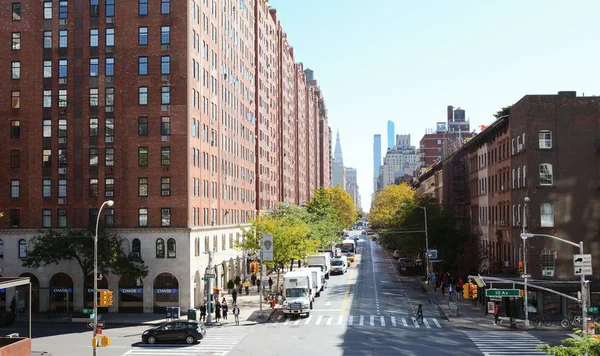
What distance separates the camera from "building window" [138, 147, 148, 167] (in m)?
61.8

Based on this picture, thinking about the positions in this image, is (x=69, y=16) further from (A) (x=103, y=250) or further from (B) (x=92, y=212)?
(A) (x=103, y=250)

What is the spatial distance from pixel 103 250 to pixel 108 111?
14024 mm

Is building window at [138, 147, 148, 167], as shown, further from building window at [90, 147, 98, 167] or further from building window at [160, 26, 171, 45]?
building window at [160, 26, 171, 45]

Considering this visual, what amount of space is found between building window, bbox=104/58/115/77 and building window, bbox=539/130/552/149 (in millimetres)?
40631

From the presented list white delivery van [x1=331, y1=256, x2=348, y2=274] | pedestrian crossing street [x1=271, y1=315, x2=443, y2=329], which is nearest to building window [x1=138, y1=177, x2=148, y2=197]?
pedestrian crossing street [x1=271, y1=315, x2=443, y2=329]

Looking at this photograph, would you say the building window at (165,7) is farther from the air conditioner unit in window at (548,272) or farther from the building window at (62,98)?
the air conditioner unit in window at (548,272)

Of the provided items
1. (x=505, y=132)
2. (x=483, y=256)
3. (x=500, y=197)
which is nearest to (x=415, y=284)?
(x=483, y=256)

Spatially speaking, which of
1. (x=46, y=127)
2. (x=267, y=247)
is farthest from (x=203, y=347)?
(x=46, y=127)

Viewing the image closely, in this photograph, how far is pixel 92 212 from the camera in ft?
205

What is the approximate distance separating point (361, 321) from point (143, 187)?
2437 centimetres

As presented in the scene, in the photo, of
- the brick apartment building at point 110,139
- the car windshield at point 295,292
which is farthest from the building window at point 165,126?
the car windshield at point 295,292

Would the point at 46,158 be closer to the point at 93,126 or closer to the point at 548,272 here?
the point at 93,126

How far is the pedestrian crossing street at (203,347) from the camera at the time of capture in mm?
41312

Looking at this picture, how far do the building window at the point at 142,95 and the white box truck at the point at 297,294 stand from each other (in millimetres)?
21727
